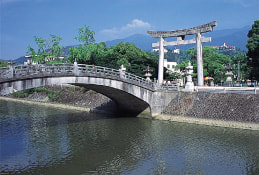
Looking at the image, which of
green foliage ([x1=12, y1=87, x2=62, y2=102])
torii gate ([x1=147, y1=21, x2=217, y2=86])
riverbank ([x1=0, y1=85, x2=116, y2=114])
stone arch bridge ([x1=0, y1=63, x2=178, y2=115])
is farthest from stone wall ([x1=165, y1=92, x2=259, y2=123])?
green foliage ([x1=12, y1=87, x2=62, y2=102])

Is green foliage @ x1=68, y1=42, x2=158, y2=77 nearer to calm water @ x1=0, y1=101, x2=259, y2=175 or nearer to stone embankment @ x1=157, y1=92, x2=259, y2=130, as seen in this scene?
stone embankment @ x1=157, y1=92, x2=259, y2=130

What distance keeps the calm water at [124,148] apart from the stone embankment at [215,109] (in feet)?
3.87

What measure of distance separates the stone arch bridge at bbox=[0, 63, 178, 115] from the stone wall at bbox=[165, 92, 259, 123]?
68.2 inches

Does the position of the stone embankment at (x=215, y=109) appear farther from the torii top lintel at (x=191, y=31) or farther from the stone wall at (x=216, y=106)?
the torii top lintel at (x=191, y=31)

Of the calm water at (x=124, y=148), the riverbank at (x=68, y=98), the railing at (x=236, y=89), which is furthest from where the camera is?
the riverbank at (x=68, y=98)

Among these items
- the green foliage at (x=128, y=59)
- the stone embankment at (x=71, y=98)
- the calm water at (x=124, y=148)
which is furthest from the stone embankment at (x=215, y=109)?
the green foliage at (x=128, y=59)

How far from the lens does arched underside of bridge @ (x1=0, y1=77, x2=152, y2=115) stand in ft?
72.7

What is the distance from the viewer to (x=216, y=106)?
29.2 metres

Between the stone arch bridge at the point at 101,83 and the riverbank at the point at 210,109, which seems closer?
the stone arch bridge at the point at 101,83

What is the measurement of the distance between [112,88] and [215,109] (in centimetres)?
1135

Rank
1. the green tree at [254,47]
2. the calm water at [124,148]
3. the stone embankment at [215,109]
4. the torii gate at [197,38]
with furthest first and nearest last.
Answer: the green tree at [254,47]
the torii gate at [197,38]
the stone embankment at [215,109]
the calm water at [124,148]

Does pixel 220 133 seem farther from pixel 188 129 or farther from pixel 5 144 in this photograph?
pixel 5 144

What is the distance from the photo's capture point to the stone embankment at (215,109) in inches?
1040

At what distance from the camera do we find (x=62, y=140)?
22.9 m
